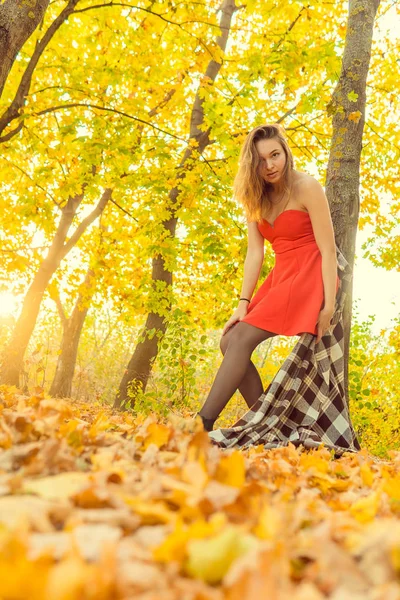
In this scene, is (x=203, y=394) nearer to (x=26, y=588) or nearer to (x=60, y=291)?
(x=60, y=291)

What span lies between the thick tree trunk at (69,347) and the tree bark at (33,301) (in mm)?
1144

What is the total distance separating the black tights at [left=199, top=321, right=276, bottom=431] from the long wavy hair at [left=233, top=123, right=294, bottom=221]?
78 centimetres

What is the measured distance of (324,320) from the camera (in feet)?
10.8

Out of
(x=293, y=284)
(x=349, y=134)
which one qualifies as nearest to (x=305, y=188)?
(x=293, y=284)

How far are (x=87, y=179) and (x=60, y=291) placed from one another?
4.82 m

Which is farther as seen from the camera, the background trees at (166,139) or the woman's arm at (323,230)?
the background trees at (166,139)

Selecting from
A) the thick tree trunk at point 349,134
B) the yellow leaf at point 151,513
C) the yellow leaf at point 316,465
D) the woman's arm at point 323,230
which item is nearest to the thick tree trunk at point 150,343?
the thick tree trunk at point 349,134

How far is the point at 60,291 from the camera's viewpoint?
1158 centimetres

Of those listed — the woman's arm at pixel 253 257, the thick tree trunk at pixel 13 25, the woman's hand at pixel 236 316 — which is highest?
the thick tree trunk at pixel 13 25

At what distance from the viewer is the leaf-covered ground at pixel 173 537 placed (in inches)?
25.3

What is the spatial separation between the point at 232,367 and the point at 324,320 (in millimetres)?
629

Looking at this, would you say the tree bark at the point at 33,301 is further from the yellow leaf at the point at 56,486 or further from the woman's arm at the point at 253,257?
the yellow leaf at the point at 56,486

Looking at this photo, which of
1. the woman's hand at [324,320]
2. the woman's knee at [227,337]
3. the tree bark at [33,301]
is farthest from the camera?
the tree bark at [33,301]

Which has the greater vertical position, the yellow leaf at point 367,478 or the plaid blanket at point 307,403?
the plaid blanket at point 307,403
